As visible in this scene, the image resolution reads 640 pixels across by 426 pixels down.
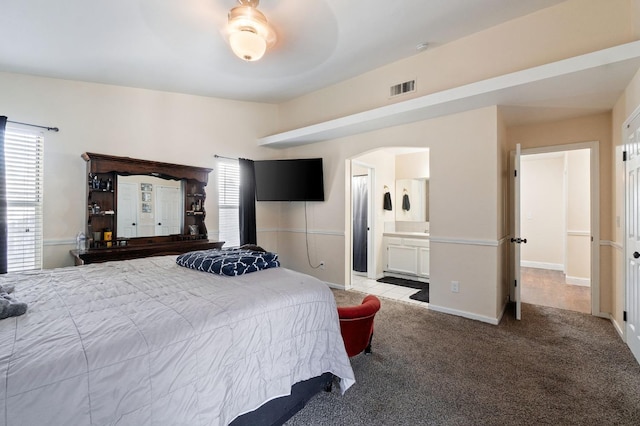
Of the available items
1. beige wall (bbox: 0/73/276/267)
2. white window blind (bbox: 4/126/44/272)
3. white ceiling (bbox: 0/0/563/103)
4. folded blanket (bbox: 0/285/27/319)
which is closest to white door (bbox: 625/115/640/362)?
white ceiling (bbox: 0/0/563/103)

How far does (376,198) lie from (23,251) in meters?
4.98

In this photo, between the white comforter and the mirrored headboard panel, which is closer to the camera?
the white comforter

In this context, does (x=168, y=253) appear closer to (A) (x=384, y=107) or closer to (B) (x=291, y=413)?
(B) (x=291, y=413)

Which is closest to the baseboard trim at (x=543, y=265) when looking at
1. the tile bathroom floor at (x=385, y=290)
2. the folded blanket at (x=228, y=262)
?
the tile bathroom floor at (x=385, y=290)

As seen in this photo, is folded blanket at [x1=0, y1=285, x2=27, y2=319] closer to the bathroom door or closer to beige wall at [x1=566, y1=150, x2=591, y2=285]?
the bathroom door

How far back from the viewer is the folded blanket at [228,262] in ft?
6.67

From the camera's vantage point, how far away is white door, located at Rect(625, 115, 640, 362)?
8.02 feet

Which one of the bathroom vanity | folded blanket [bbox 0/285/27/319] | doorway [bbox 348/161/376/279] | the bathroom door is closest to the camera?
folded blanket [bbox 0/285/27/319]

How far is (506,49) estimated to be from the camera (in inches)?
116

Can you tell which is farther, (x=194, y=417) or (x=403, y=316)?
(x=403, y=316)

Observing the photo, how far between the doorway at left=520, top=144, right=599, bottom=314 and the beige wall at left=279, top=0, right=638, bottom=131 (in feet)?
5.33

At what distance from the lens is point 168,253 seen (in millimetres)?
3771

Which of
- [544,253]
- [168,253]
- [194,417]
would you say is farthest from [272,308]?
[544,253]

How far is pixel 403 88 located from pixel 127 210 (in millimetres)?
3873
